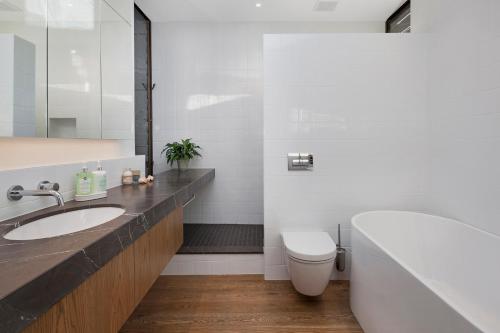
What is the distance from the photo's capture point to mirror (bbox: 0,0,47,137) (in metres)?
1.13

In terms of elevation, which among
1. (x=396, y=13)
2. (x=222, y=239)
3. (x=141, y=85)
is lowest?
(x=222, y=239)

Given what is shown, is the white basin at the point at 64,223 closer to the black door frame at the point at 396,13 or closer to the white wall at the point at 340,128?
the white wall at the point at 340,128

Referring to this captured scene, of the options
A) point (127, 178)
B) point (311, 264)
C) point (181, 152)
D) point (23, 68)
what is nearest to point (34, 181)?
point (23, 68)

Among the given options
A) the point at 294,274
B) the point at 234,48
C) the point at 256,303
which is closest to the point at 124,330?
the point at 256,303

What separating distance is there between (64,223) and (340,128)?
2.04m

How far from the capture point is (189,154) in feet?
9.89

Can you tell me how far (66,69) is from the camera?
150 cm

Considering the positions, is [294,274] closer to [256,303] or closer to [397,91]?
[256,303]

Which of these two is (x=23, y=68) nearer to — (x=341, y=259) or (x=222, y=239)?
(x=222, y=239)

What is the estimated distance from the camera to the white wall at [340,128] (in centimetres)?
216

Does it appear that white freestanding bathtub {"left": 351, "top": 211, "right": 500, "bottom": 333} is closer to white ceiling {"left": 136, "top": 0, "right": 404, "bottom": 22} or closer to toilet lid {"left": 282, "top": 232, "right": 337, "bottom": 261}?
toilet lid {"left": 282, "top": 232, "right": 337, "bottom": 261}

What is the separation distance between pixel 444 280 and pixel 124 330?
2.16 m

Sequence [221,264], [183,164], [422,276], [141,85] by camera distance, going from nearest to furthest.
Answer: [422,276] < [221,264] < [141,85] < [183,164]

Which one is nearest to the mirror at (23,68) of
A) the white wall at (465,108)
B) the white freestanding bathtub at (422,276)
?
the white freestanding bathtub at (422,276)
